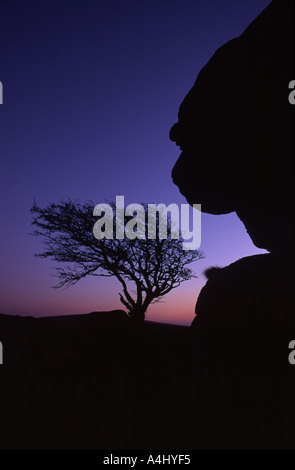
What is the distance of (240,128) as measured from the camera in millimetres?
8008

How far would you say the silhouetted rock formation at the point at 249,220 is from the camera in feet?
20.2

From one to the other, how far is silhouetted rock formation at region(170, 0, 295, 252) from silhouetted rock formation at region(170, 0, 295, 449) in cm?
3

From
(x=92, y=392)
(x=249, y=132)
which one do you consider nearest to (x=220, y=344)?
(x=92, y=392)

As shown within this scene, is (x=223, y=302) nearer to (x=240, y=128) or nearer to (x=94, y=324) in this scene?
(x=240, y=128)

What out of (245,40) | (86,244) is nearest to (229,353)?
(245,40)

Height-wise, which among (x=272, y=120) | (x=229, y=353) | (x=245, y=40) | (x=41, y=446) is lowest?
(x=41, y=446)

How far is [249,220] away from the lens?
30.8ft

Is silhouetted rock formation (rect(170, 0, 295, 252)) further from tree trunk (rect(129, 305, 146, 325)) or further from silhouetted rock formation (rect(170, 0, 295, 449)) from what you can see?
tree trunk (rect(129, 305, 146, 325))

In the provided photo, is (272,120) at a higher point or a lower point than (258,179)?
higher

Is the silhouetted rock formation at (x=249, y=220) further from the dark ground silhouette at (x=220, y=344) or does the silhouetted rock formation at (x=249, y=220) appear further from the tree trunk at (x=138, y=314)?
the tree trunk at (x=138, y=314)

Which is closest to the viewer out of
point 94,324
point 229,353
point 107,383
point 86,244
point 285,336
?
point 285,336

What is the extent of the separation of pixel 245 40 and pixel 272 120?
270 cm

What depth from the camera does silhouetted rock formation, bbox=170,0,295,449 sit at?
6.15 metres

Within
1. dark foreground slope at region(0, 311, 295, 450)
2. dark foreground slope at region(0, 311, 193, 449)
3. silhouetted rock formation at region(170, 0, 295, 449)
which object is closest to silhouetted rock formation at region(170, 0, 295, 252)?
silhouetted rock formation at region(170, 0, 295, 449)
